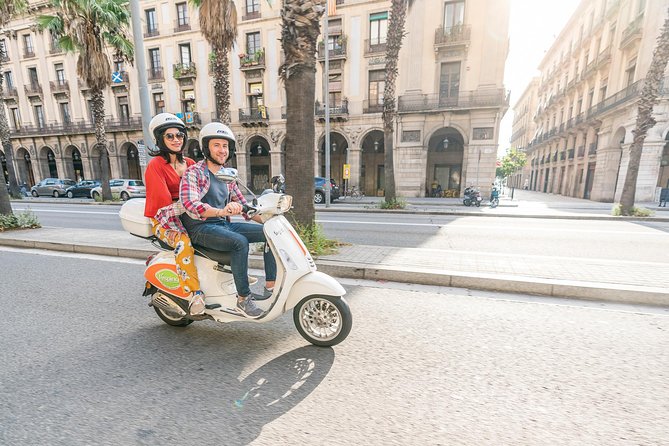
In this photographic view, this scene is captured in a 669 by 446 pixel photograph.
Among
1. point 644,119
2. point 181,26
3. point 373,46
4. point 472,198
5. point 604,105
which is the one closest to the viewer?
point 644,119

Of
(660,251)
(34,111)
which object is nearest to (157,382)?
(660,251)

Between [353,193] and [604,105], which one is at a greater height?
[604,105]

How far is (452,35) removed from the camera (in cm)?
1966

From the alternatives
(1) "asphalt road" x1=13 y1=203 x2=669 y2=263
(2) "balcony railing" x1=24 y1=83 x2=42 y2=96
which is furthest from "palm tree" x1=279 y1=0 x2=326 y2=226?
(2) "balcony railing" x1=24 y1=83 x2=42 y2=96

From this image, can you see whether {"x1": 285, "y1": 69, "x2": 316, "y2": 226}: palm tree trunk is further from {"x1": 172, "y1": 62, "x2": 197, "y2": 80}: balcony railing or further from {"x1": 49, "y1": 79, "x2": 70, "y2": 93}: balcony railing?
{"x1": 49, "y1": 79, "x2": 70, "y2": 93}: balcony railing

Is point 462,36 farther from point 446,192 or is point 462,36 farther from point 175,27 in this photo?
point 175,27

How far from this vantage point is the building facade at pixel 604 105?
18.3 metres

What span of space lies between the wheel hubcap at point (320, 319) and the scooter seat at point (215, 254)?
81cm

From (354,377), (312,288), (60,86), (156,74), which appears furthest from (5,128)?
(354,377)

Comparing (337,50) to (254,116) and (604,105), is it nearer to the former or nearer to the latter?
(254,116)

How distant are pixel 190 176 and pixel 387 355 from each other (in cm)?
228

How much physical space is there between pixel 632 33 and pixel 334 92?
65.1ft

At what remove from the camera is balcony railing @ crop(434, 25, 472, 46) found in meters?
19.5

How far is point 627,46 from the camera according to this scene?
20.7 meters
